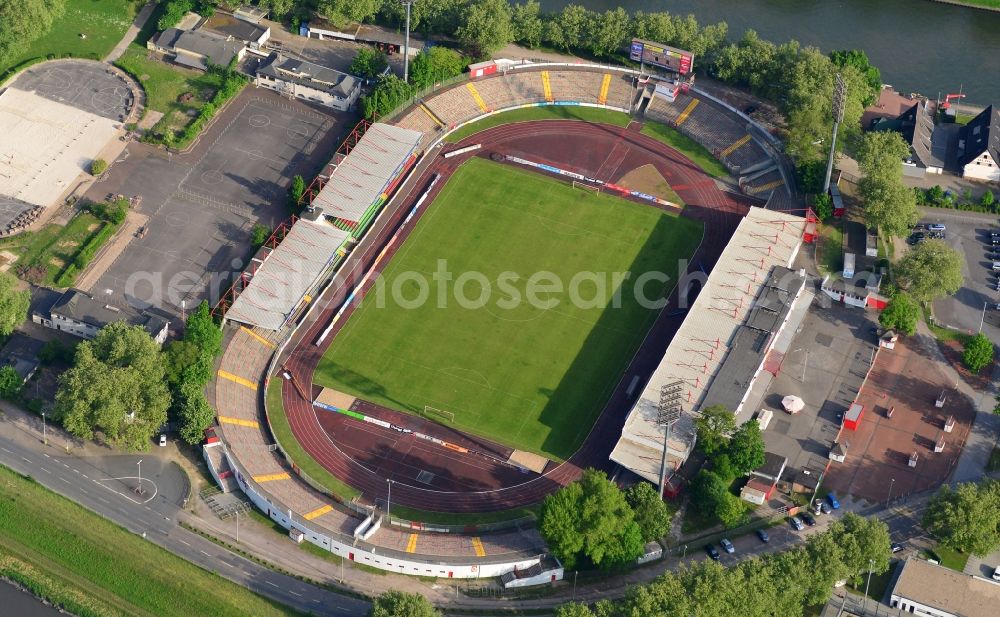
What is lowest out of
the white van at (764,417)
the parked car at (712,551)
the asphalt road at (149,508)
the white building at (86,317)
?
the asphalt road at (149,508)

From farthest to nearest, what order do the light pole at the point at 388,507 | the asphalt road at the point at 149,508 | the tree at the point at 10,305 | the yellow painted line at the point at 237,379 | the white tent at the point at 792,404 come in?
1. the yellow painted line at the point at 237,379
2. the tree at the point at 10,305
3. the white tent at the point at 792,404
4. the light pole at the point at 388,507
5. the asphalt road at the point at 149,508

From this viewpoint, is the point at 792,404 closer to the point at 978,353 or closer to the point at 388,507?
the point at 978,353

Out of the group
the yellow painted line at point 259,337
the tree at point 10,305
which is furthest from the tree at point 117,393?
the yellow painted line at point 259,337

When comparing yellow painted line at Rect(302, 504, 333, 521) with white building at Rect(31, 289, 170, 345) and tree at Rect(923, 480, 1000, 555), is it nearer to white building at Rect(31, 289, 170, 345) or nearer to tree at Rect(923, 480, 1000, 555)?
white building at Rect(31, 289, 170, 345)

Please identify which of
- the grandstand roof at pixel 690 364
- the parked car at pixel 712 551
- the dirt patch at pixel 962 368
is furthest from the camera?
the dirt patch at pixel 962 368

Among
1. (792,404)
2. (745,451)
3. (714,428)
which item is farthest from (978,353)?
(714,428)

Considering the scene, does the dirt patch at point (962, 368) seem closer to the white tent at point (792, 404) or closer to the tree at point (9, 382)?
the white tent at point (792, 404)

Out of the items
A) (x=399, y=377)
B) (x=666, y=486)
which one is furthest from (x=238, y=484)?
(x=666, y=486)
